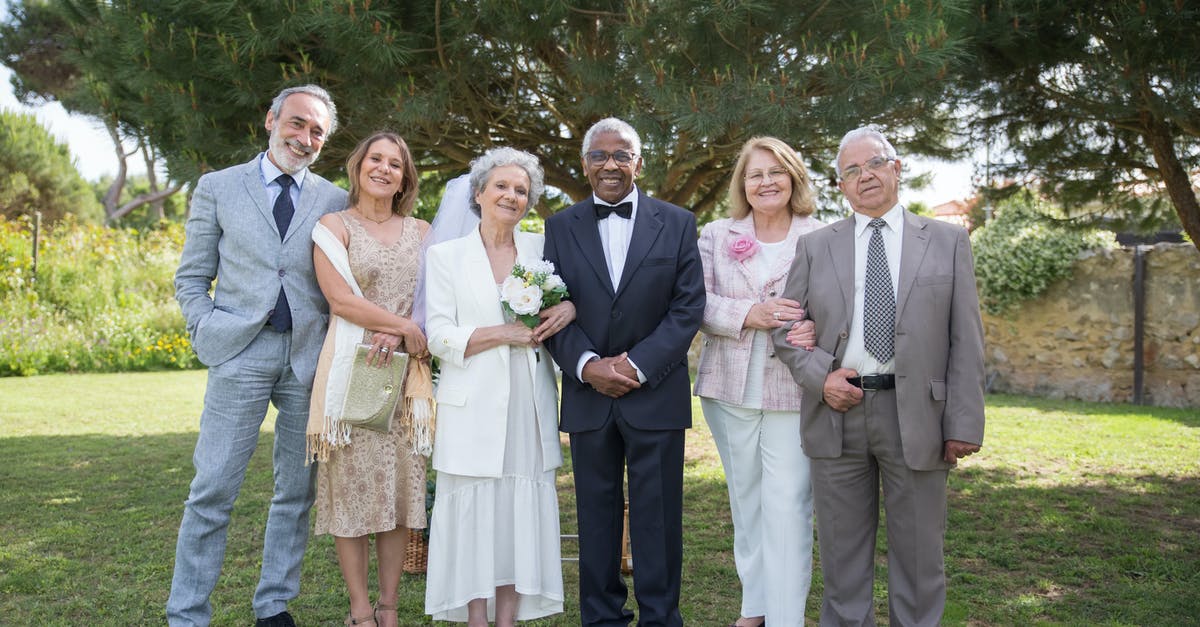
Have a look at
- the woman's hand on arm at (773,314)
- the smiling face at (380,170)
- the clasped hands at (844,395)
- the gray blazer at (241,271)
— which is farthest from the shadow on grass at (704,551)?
the smiling face at (380,170)

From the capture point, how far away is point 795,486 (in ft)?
11.3

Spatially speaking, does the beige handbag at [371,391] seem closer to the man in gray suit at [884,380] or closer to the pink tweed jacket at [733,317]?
the pink tweed jacket at [733,317]

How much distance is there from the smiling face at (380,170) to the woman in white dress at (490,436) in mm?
337

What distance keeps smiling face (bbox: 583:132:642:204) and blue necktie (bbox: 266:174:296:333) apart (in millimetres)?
1285

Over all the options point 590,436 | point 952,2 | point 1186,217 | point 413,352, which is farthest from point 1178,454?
point 413,352

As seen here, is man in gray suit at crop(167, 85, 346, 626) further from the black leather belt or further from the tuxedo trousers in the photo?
the black leather belt

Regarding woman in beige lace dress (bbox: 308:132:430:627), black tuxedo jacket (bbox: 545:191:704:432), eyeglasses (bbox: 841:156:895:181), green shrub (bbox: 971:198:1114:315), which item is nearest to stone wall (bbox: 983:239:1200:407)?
green shrub (bbox: 971:198:1114:315)

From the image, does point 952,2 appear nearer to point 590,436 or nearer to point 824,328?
point 824,328

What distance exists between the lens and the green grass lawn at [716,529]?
157 inches

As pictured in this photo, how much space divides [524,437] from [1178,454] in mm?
6770

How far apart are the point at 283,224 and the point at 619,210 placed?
1416 mm

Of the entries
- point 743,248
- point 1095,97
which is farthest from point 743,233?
point 1095,97

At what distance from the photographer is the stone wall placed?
9992mm

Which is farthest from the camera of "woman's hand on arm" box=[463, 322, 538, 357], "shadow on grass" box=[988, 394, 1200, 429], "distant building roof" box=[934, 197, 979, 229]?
"shadow on grass" box=[988, 394, 1200, 429]
